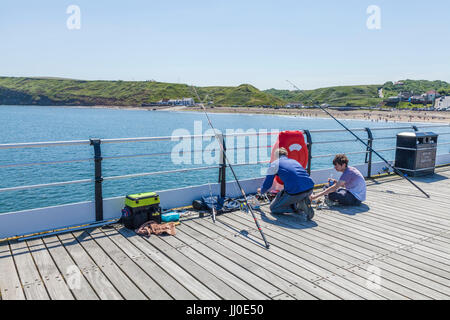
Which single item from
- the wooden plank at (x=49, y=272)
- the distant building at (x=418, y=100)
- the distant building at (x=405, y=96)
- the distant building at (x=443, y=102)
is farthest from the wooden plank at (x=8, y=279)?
the distant building at (x=405, y=96)

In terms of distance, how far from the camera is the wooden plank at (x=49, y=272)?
3.08 meters

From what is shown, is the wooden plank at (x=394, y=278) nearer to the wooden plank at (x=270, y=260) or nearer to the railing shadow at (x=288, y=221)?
the wooden plank at (x=270, y=260)

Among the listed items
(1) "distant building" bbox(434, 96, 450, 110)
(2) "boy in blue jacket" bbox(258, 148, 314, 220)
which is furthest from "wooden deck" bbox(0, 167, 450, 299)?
(1) "distant building" bbox(434, 96, 450, 110)

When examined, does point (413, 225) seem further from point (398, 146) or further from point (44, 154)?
point (44, 154)

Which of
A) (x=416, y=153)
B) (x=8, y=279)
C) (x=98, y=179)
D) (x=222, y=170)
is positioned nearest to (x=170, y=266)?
(x=8, y=279)

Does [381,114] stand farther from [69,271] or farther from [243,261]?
[69,271]

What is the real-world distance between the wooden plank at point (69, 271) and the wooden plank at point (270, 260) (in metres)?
1.69

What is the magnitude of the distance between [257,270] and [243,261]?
9.9 inches

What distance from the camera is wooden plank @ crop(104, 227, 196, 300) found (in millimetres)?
3139

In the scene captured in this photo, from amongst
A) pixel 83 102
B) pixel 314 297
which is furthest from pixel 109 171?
pixel 83 102

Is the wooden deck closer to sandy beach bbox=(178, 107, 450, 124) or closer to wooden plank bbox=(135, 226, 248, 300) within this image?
wooden plank bbox=(135, 226, 248, 300)

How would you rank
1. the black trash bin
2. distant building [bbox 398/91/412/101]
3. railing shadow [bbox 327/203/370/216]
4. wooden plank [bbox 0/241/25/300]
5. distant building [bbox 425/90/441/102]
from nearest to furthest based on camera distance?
wooden plank [bbox 0/241/25/300]
railing shadow [bbox 327/203/370/216]
the black trash bin
distant building [bbox 425/90/441/102]
distant building [bbox 398/91/412/101]

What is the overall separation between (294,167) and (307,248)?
4.53ft

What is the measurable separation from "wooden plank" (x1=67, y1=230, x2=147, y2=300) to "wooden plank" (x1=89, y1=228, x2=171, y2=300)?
0.04 metres
